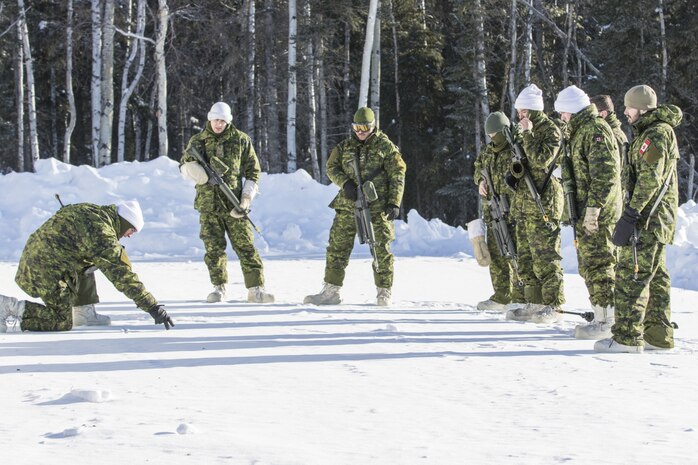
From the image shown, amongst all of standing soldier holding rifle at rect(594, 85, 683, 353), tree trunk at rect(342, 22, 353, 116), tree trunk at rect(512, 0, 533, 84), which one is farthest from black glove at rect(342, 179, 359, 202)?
tree trunk at rect(342, 22, 353, 116)

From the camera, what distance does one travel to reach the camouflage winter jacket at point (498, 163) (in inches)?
322

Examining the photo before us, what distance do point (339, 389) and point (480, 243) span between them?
3.99 m

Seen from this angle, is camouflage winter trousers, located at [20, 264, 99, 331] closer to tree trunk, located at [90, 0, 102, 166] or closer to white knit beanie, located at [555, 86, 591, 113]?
white knit beanie, located at [555, 86, 591, 113]

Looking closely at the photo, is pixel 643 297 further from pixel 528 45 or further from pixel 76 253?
pixel 528 45

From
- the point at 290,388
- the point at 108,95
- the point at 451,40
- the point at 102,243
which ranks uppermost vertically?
the point at 451,40

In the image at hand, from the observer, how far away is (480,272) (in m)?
12.4

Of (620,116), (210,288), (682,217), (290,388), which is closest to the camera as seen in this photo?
(290,388)

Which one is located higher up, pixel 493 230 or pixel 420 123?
pixel 420 123

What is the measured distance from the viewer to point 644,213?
5906 mm

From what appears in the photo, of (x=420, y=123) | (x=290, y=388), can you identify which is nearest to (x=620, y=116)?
(x=420, y=123)

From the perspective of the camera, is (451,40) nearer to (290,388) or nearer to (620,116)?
(620,116)

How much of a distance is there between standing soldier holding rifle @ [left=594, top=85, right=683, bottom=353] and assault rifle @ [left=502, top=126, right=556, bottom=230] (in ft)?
4.99

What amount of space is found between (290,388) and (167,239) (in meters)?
11.1

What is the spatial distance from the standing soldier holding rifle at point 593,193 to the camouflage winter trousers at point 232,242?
3.27 metres
